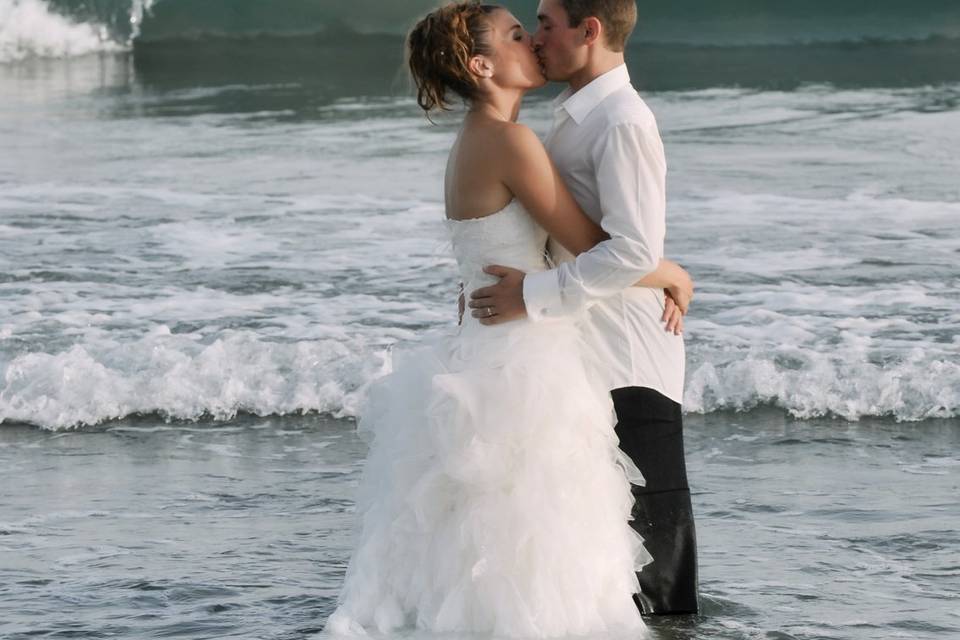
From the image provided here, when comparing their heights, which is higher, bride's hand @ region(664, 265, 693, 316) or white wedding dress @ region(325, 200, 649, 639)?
bride's hand @ region(664, 265, 693, 316)

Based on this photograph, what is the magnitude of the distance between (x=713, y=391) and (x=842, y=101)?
12.7 metres

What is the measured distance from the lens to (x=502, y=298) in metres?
3.33

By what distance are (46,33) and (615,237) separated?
24.6m

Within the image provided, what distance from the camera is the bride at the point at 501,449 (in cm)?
328

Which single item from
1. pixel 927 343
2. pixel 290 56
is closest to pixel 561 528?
pixel 927 343

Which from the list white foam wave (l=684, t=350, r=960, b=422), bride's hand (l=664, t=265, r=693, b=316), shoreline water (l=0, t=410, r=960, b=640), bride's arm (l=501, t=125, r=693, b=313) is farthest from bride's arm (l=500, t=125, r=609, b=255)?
white foam wave (l=684, t=350, r=960, b=422)

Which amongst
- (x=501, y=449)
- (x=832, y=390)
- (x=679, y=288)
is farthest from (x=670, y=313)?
(x=832, y=390)

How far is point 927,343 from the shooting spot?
26.7ft

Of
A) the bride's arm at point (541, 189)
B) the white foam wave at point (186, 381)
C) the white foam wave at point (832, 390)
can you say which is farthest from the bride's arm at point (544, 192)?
the white foam wave at point (186, 381)

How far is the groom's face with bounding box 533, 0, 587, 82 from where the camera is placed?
3.34 m

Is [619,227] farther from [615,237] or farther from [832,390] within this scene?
[832,390]

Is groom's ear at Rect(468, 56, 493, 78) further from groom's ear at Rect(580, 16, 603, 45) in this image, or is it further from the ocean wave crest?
the ocean wave crest

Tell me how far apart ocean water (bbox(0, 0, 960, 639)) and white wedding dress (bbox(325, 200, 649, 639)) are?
455 millimetres

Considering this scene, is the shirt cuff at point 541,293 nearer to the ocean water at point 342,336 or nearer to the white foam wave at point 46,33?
the ocean water at point 342,336
